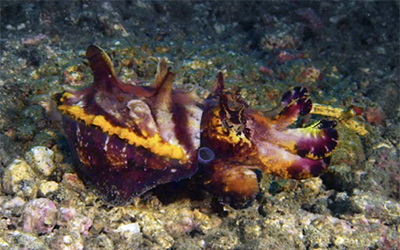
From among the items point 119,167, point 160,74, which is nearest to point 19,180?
point 119,167

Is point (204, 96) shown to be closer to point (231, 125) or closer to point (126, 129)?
point (231, 125)

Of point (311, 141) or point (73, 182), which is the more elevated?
point (311, 141)

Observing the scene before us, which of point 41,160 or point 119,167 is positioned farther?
point 41,160

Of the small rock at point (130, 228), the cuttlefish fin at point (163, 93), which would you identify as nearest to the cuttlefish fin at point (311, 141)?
the cuttlefish fin at point (163, 93)

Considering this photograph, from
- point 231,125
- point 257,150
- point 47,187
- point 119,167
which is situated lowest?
point 47,187

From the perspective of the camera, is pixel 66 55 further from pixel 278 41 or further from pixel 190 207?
pixel 278 41

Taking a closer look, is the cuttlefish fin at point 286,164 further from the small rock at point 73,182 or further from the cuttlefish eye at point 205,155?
the small rock at point 73,182
